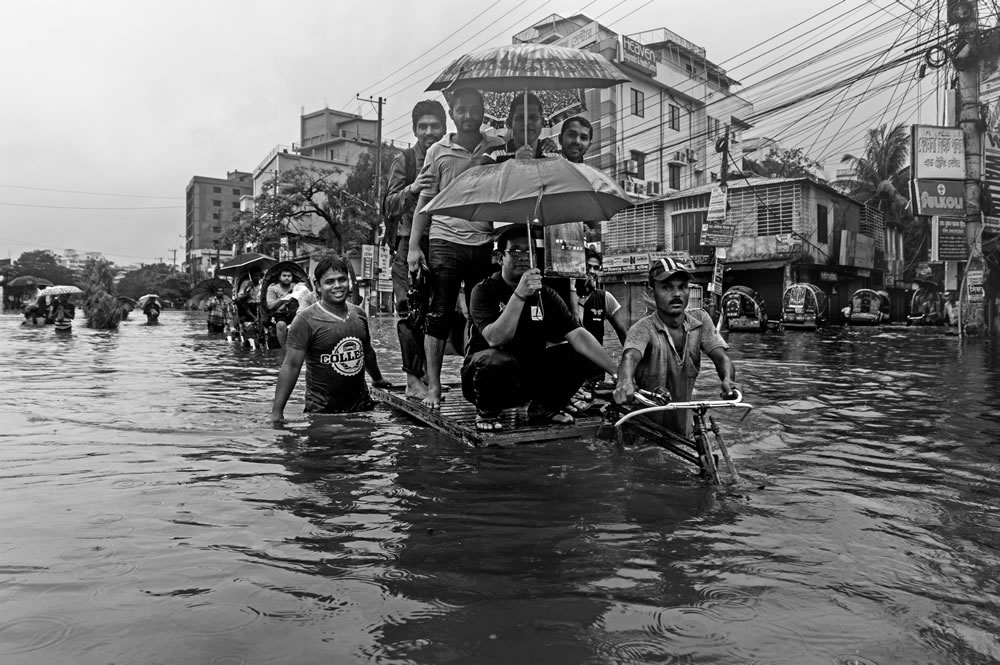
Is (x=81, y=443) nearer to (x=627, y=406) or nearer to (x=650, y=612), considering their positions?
(x=627, y=406)

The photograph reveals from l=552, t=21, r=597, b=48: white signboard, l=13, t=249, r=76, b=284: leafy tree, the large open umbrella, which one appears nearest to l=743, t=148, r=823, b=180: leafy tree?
l=552, t=21, r=597, b=48: white signboard

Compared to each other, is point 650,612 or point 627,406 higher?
point 627,406

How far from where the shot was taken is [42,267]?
89.1m

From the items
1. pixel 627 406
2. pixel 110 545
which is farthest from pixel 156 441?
pixel 627 406

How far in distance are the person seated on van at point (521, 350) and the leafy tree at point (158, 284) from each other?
76.8 meters

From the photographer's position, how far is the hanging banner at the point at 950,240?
68.6 feet

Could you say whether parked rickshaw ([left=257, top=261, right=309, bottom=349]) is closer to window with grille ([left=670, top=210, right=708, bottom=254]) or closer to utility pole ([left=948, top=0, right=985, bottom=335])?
utility pole ([left=948, top=0, right=985, bottom=335])

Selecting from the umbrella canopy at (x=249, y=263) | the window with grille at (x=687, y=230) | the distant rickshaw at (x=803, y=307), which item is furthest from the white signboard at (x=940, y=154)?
the umbrella canopy at (x=249, y=263)

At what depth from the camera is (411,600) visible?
2.40 meters

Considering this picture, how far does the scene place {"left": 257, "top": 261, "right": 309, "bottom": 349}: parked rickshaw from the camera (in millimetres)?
12938

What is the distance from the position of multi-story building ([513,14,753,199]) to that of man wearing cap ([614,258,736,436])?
33.9 metres

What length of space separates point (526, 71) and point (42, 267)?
333 feet

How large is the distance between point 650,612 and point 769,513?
1.26m

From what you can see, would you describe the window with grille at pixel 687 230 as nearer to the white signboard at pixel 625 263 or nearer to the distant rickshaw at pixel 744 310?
the white signboard at pixel 625 263
